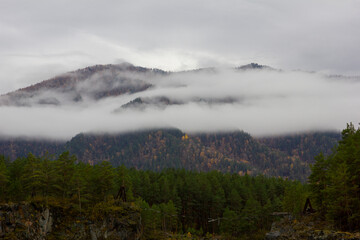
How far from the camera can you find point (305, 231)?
51031 millimetres

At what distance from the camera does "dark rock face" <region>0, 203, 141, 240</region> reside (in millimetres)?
50469

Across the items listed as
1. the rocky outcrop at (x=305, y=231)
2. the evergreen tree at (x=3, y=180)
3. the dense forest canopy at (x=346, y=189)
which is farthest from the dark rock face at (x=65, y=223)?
the dense forest canopy at (x=346, y=189)

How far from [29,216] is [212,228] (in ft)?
212

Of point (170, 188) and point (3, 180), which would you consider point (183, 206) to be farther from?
point (3, 180)

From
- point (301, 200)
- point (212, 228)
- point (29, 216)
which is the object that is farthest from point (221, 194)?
point (29, 216)

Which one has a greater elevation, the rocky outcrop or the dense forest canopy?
the dense forest canopy

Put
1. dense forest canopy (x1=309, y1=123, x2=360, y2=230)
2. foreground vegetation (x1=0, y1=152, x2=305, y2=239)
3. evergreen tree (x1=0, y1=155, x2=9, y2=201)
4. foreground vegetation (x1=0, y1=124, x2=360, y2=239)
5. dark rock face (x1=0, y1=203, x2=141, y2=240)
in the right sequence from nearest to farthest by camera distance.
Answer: dense forest canopy (x1=309, y1=123, x2=360, y2=230) < foreground vegetation (x1=0, y1=124, x2=360, y2=239) < dark rock face (x1=0, y1=203, x2=141, y2=240) < evergreen tree (x1=0, y1=155, x2=9, y2=201) < foreground vegetation (x1=0, y1=152, x2=305, y2=239)

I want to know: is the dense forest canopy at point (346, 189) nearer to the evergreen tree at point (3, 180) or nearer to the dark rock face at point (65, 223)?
the dark rock face at point (65, 223)

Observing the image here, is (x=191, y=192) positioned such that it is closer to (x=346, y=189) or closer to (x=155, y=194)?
(x=155, y=194)

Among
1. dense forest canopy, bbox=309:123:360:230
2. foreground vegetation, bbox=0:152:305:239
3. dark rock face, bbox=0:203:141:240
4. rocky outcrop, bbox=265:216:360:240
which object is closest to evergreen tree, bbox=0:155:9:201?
foreground vegetation, bbox=0:152:305:239

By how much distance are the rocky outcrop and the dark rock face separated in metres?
28.7

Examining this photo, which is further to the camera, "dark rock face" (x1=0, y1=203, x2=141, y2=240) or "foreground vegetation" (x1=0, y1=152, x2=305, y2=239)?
"foreground vegetation" (x1=0, y1=152, x2=305, y2=239)

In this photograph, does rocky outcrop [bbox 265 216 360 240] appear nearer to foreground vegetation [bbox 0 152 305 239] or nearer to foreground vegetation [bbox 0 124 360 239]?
foreground vegetation [bbox 0 124 360 239]

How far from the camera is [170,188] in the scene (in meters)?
108
